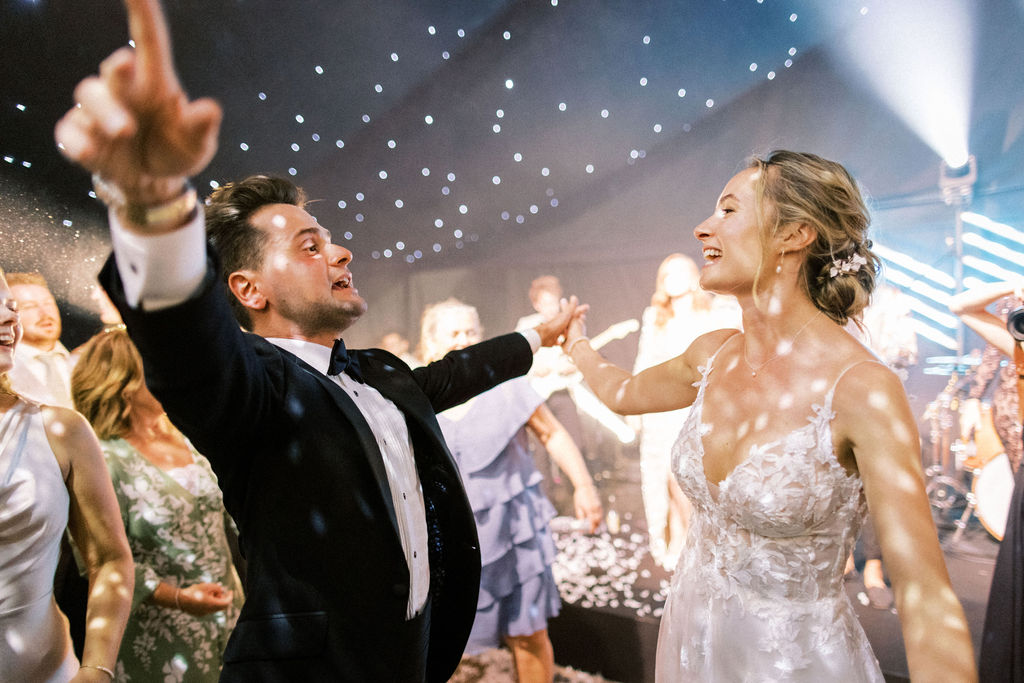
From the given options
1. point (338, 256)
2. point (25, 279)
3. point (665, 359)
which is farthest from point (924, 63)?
point (25, 279)

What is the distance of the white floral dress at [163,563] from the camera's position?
7.36ft

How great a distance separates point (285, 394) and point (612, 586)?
2.65 meters

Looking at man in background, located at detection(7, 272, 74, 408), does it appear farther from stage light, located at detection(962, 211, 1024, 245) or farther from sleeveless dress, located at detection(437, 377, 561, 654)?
stage light, located at detection(962, 211, 1024, 245)

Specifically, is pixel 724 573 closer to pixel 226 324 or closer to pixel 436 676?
pixel 436 676

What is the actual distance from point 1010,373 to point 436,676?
228 centimetres

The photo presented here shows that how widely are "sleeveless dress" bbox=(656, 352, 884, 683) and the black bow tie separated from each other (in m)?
0.77

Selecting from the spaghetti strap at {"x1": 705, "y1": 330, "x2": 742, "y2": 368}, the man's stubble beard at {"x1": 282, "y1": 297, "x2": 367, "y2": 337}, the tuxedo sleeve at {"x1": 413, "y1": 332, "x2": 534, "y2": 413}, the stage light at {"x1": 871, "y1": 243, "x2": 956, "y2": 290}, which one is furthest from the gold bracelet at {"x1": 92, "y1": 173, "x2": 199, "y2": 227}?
the stage light at {"x1": 871, "y1": 243, "x2": 956, "y2": 290}

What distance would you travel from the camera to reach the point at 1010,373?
7.90 ft

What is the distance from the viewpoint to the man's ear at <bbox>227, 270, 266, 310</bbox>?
1402 millimetres

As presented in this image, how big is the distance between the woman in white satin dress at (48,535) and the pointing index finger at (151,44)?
3.92 feet

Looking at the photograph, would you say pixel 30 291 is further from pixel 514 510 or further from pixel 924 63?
pixel 924 63

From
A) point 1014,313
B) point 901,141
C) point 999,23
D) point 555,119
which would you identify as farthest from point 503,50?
point 1014,313

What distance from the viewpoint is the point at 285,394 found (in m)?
1.17

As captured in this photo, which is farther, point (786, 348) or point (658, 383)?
point (658, 383)
